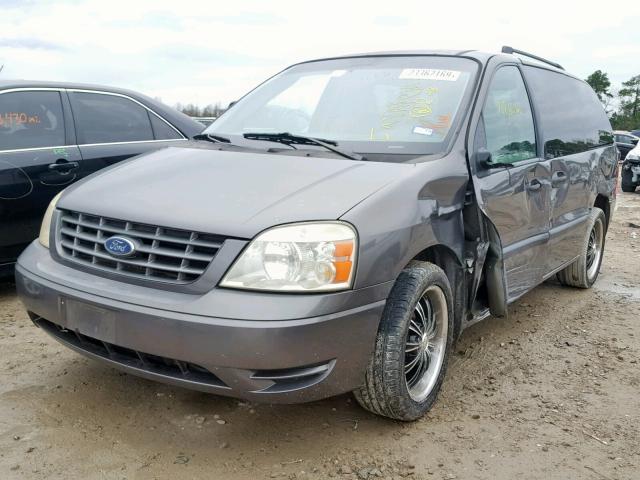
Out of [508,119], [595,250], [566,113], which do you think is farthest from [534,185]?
[595,250]

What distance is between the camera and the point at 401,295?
2602 mm

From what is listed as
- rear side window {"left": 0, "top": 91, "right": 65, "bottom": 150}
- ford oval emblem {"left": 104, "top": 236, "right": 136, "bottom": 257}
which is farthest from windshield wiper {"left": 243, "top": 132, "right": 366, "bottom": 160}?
rear side window {"left": 0, "top": 91, "right": 65, "bottom": 150}

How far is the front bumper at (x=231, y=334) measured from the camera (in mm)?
2219

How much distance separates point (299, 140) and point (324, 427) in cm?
143

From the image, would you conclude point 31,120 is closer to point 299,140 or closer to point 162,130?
point 162,130

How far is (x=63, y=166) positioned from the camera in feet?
15.0

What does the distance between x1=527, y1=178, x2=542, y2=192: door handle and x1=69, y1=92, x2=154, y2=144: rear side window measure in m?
3.17

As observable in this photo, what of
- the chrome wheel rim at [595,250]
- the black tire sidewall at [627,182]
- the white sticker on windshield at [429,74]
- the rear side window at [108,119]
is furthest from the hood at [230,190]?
the black tire sidewall at [627,182]

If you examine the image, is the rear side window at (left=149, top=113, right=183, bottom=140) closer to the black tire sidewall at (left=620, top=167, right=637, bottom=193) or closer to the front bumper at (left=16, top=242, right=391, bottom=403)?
the front bumper at (left=16, top=242, right=391, bottom=403)

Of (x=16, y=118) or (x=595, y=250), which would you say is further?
(x=595, y=250)

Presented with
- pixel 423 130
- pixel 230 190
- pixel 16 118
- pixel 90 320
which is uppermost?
pixel 423 130

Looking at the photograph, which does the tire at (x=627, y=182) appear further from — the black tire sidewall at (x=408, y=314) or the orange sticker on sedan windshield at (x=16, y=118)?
the orange sticker on sedan windshield at (x=16, y=118)

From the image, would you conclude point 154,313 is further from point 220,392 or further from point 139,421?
point 139,421

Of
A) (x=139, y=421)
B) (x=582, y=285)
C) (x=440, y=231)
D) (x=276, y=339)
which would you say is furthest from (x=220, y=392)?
(x=582, y=285)
